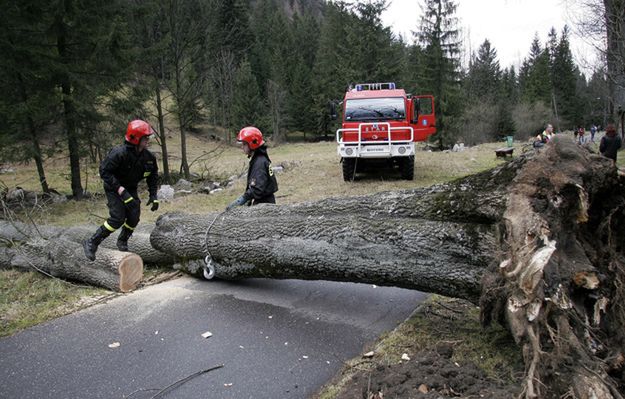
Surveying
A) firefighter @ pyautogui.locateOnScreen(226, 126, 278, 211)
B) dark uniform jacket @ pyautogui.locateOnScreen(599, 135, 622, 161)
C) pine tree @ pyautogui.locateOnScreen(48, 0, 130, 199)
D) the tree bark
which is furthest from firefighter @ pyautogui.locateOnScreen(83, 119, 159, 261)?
dark uniform jacket @ pyautogui.locateOnScreen(599, 135, 622, 161)

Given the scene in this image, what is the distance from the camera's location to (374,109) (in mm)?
13336

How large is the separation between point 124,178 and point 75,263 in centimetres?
130

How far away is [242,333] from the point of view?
4.12 m

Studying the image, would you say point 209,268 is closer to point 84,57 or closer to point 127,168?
point 127,168

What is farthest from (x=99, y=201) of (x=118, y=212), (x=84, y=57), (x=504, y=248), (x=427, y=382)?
(x=504, y=248)

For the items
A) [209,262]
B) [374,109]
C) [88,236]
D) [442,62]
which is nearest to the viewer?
[209,262]

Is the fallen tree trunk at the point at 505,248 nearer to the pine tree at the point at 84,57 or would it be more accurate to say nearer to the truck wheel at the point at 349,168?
the truck wheel at the point at 349,168

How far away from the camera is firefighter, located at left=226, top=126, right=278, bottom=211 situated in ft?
19.2

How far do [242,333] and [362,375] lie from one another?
146 centimetres

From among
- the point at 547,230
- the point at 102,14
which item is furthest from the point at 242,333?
the point at 102,14

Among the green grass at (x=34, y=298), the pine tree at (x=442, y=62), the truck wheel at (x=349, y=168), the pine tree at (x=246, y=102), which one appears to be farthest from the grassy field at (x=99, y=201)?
the pine tree at (x=246, y=102)

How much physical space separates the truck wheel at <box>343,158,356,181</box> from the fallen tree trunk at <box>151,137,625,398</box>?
27.6ft

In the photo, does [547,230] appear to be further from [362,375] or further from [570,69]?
[570,69]

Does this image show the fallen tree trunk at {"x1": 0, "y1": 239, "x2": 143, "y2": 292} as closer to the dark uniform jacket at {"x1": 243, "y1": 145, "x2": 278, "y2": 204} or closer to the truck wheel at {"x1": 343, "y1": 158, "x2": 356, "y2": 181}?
the dark uniform jacket at {"x1": 243, "y1": 145, "x2": 278, "y2": 204}
